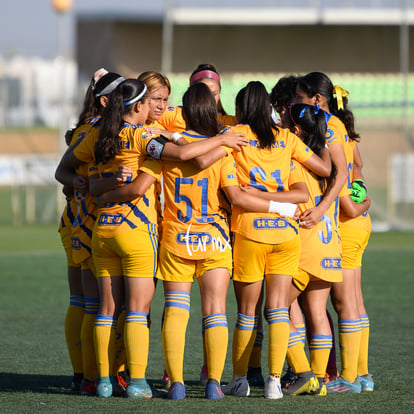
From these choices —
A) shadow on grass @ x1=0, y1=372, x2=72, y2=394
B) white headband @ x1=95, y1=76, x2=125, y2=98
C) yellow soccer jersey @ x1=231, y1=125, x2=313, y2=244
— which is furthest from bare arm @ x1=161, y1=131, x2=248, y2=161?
shadow on grass @ x1=0, y1=372, x2=72, y2=394

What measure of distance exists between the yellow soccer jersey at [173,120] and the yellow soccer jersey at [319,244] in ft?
3.55

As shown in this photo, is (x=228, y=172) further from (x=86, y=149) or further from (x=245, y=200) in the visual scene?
(x=86, y=149)

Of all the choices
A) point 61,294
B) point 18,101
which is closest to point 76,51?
point 18,101

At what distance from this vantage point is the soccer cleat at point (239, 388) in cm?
504

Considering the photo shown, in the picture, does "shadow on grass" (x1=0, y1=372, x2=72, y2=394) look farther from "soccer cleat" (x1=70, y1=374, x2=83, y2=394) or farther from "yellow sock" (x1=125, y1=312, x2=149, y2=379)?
"yellow sock" (x1=125, y1=312, x2=149, y2=379)

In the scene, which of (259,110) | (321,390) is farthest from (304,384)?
(259,110)

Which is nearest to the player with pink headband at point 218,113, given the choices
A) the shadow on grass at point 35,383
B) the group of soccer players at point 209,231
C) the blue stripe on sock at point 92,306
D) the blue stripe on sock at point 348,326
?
the group of soccer players at point 209,231

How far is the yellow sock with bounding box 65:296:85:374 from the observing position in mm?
5402

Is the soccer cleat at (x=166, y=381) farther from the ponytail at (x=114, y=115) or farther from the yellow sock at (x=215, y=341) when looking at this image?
the ponytail at (x=114, y=115)

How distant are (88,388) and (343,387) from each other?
63.8 inches

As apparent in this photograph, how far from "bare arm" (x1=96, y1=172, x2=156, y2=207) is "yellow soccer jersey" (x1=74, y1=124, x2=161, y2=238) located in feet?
0.11

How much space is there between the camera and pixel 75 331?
17.9 feet

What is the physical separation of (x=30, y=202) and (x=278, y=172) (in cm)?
1997

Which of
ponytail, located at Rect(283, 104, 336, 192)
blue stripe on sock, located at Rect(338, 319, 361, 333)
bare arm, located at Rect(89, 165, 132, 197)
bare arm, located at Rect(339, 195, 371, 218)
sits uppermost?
ponytail, located at Rect(283, 104, 336, 192)
